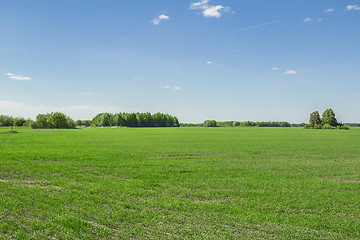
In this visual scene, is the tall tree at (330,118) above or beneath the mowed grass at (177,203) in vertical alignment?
above

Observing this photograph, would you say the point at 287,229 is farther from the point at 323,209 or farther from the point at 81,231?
the point at 81,231

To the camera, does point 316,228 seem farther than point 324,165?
No

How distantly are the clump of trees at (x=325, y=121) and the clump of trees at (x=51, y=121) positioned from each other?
138m

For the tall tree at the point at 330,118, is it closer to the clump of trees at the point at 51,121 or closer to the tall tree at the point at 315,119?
the tall tree at the point at 315,119

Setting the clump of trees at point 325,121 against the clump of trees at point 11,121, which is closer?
the clump of trees at point 325,121

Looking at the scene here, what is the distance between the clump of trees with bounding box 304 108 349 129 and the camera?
409 ft

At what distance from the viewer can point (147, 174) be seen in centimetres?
1598

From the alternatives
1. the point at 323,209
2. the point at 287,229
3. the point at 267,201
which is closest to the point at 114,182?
the point at 267,201

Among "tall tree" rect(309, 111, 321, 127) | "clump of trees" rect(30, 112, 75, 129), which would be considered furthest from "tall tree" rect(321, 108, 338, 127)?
"clump of trees" rect(30, 112, 75, 129)

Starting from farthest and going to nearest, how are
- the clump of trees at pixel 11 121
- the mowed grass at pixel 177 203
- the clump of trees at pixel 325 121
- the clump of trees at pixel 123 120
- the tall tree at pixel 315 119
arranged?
the clump of trees at pixel 123 120 < the clump of trees at pixel 11 121 < the tall tree at pixel 315 119 < the clump of trees at pixel 325 121 < the mowed grass at pixel 177 203

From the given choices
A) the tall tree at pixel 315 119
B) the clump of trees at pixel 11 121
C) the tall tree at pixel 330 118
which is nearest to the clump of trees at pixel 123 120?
the clump of trees at pixel 11 121

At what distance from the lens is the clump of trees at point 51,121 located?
128000mm

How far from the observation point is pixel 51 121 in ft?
430

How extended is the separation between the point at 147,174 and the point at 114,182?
2801 millimetres
